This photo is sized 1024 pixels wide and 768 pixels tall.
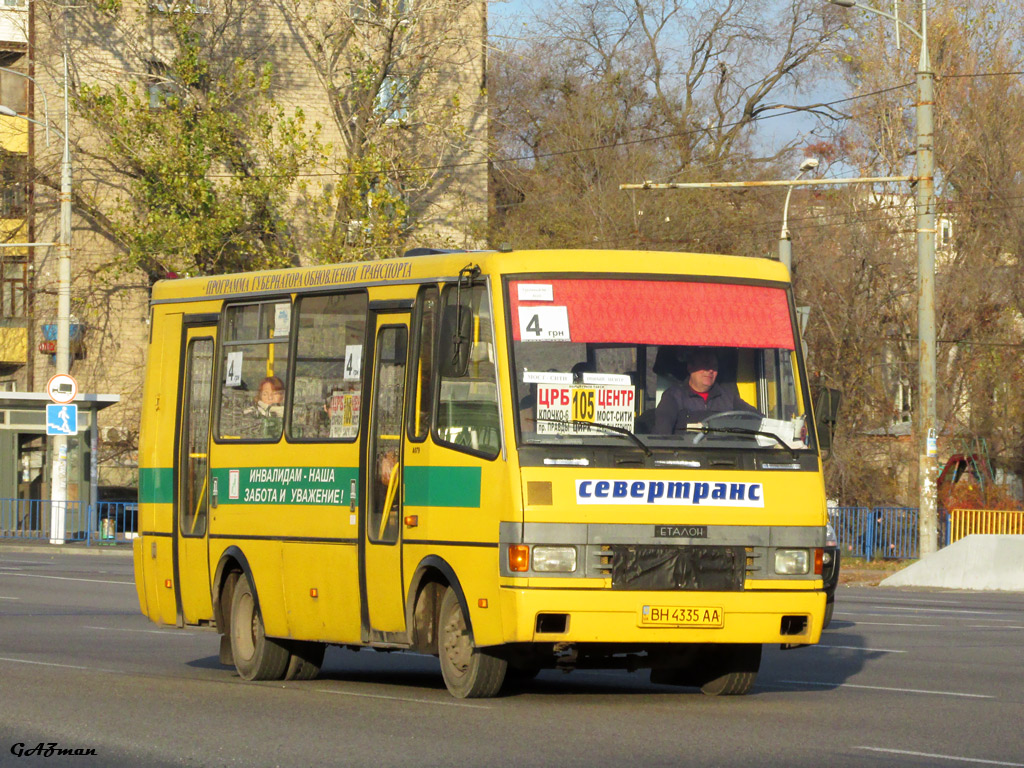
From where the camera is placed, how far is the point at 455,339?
10797 mm

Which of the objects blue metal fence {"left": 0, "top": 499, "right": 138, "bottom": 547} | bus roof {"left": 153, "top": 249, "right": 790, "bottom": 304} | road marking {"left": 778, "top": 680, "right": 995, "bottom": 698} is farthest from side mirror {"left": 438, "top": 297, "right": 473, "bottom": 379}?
blue metal fence {"left": 0, "top": 499, "right": 138, "bottom": 547}

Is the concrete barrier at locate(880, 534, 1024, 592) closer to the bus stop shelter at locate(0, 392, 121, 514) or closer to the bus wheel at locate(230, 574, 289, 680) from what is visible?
the bus wheel at locate(230, 574, 289, 680)

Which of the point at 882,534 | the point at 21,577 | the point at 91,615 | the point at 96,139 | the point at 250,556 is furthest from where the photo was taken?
the point at 96,139

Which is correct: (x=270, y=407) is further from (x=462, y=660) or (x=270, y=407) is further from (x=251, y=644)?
(x=462, y=660)

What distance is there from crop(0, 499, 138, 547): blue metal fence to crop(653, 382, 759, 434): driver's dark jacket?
29.7 m

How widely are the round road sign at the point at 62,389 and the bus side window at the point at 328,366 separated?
2547 centimetres

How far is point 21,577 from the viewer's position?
2764cm

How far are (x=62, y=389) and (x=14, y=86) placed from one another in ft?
45.3

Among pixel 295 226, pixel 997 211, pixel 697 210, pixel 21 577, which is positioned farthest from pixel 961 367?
pixel 21 577

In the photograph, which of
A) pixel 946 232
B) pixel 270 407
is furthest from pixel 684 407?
pixel 946 232

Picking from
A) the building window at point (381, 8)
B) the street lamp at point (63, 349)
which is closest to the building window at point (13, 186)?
the street lamp at point (63, 349)

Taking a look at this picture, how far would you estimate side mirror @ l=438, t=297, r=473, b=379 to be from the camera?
10.8 metres

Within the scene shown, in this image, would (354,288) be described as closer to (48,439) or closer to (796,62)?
(48,439)

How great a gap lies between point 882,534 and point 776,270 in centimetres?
2530
